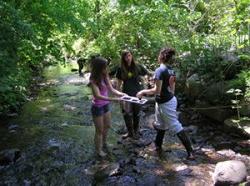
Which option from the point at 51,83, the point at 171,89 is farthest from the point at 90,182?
the point at 51,83

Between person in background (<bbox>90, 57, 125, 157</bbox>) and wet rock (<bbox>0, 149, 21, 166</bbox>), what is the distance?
1523 millimetres

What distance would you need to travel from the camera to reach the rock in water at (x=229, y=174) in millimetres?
5205

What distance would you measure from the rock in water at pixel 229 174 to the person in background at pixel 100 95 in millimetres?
1898

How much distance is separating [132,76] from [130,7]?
7.53 metres

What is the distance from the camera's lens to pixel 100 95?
604cm

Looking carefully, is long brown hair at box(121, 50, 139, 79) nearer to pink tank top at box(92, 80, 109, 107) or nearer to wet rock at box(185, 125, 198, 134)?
pink tank top at box(92, 80, 109, 107)

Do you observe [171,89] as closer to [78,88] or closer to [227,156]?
[227,156]

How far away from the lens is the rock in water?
5.21m

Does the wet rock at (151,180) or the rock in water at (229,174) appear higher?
the rock in water at (229,174)

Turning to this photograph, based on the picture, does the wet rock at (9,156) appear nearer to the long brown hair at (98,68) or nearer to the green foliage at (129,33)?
the green foliage at (129,33)

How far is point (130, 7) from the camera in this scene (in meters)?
14.1

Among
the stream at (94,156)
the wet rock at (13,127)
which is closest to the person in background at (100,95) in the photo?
the stream at (94,156)

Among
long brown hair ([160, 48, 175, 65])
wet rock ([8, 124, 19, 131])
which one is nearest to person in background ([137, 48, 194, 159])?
→ long brown hair ([160, 48, 175, 65])

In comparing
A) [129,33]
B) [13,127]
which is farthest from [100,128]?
[129,33]
